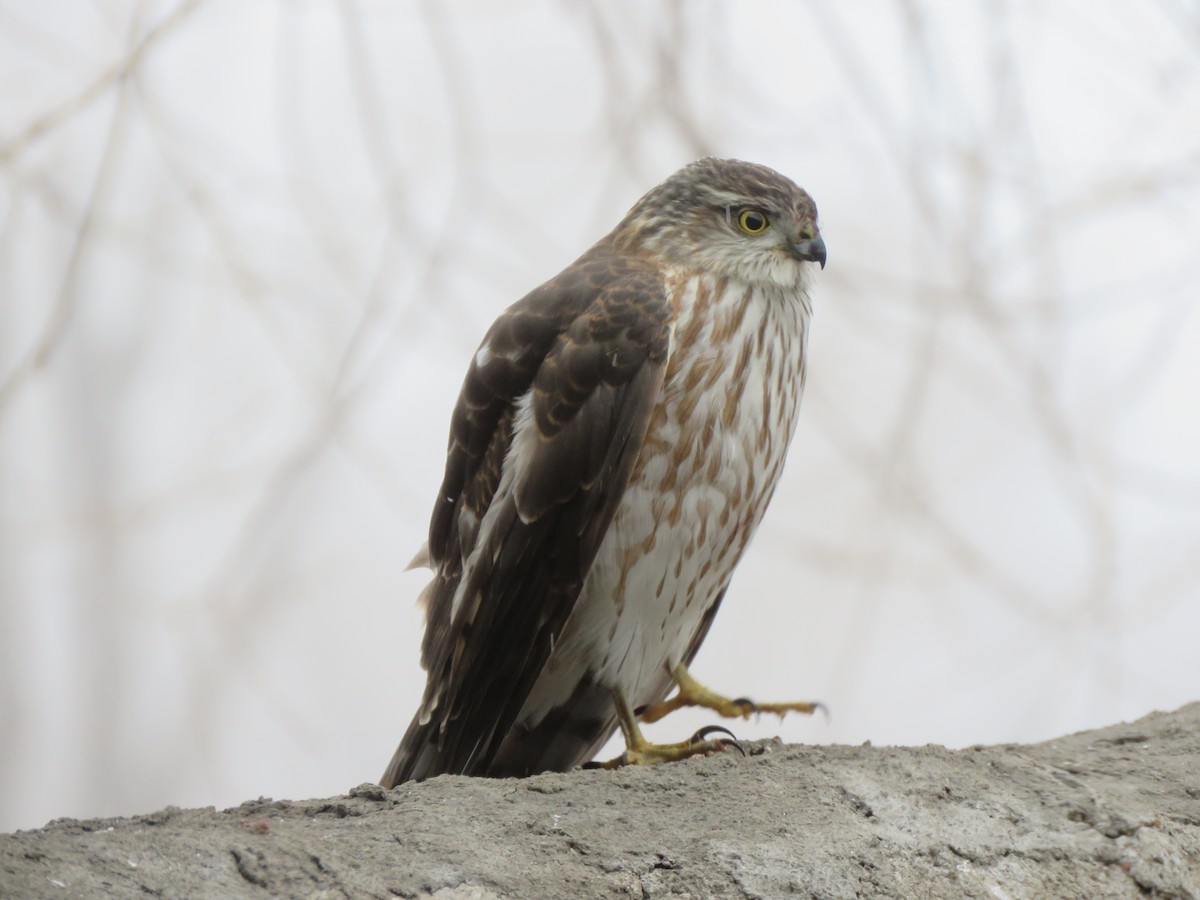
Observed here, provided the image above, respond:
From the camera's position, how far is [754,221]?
7.16 feet

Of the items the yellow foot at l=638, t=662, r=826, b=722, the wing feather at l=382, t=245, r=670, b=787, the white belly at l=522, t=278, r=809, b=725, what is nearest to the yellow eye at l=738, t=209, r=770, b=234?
the white belly at l=522, t=278, r=809, b=725

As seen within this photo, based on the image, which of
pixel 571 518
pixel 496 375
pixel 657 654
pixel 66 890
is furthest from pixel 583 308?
pixel 66 890

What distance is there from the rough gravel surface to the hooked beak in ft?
2.69

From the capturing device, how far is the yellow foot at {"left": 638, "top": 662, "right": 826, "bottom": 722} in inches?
82.5

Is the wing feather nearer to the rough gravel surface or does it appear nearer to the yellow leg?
the yellow leg

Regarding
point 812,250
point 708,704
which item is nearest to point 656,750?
point 708,704

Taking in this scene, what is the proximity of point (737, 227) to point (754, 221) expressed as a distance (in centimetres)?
3

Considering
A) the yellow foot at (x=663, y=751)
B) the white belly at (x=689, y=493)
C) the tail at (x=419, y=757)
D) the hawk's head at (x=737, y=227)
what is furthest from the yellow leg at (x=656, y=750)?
the hawk's head at (x=737, y=227)

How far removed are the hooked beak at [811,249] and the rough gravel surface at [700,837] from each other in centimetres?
82

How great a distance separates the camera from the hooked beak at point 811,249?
7.01 ft

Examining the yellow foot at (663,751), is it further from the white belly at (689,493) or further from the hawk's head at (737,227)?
the hawk's head at (737,227)

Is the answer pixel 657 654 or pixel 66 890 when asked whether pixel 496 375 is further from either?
pixel 66 890

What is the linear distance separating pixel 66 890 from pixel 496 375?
3.44 ft

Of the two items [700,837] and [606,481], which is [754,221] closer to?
[606,481]
